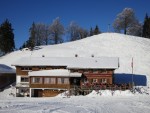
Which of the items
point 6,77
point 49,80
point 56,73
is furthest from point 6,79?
point 56,73

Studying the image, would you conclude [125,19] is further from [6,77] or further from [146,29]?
[6,77]

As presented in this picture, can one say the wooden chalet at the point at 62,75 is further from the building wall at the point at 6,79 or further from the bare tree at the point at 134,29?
the bare tree at the point at 134,29

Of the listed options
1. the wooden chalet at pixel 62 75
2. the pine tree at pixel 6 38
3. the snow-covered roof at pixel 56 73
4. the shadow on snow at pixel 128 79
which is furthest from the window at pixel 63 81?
the pine tree at pixel 6 38

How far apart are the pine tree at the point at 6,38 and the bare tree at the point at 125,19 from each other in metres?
42.4

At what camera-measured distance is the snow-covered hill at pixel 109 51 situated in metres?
79.5

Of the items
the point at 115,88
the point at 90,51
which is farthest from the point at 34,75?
the point at 90,51

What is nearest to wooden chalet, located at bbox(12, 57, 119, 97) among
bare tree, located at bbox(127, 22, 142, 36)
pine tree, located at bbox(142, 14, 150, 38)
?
bare tree, located at bbox(127, 22, 142, 36)

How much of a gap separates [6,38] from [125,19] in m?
47.5

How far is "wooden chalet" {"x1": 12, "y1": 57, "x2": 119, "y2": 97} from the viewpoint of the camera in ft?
178

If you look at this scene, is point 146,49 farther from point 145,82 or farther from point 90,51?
point 145,82

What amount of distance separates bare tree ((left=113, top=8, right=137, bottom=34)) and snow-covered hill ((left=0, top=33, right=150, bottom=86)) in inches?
780

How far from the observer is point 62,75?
5453 cm

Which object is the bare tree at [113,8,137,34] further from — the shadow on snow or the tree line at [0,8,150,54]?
the shadow on snow

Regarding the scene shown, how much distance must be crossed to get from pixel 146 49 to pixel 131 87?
41.9 m
